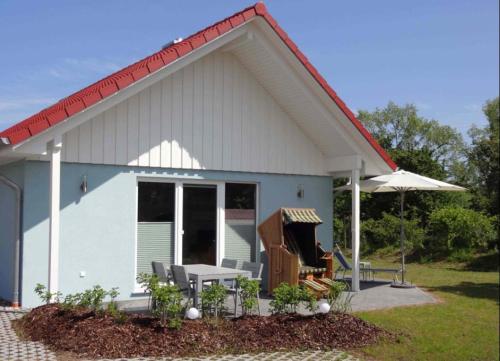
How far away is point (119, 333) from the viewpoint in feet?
22.4

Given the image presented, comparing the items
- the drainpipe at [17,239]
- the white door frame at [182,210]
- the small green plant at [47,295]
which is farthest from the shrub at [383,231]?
the small green plant at [47,295]

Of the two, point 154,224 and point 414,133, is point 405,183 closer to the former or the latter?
point 154,224

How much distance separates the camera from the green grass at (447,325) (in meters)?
6.80

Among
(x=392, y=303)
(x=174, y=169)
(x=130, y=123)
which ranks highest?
(x=130, y=123)

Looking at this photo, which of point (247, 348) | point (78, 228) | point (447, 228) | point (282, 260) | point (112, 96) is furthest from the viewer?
point (447, 228)

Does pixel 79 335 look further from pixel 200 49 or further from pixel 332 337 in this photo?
pixel 200 49

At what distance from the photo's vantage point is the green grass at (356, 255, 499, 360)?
22.3 ft

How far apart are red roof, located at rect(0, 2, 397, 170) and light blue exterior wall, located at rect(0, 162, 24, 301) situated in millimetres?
903

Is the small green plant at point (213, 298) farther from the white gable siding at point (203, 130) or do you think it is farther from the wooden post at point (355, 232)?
the wooden post at point (355, 232)

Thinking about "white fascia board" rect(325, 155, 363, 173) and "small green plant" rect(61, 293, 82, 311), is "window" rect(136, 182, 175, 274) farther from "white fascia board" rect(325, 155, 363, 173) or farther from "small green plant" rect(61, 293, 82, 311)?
"white fascia board" rect(325, 155, 363, 173)

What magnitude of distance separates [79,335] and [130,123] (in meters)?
4.62

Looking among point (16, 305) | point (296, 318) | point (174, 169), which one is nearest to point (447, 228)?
point (174, 169)

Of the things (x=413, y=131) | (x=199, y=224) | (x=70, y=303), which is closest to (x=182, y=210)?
(x=199, y=224)

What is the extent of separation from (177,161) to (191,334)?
4.65 metres
